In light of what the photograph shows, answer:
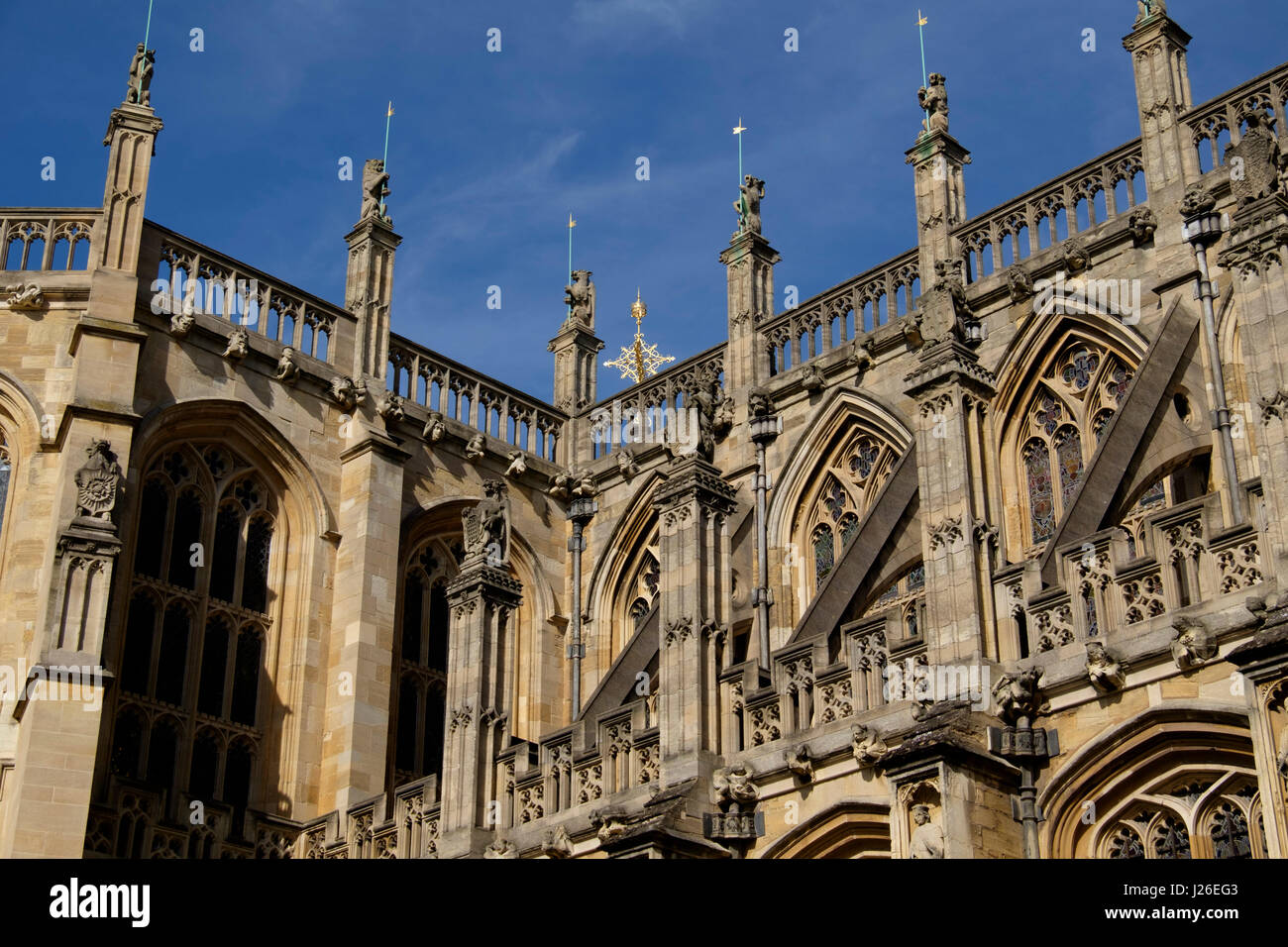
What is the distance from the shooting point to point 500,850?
751 inches

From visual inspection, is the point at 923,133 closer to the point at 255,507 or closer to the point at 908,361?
the point at 908,361

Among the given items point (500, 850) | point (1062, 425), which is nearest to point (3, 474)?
point (500, 850)

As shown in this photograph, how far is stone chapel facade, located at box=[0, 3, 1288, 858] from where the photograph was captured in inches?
586

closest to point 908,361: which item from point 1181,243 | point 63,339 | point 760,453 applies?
point 760,453

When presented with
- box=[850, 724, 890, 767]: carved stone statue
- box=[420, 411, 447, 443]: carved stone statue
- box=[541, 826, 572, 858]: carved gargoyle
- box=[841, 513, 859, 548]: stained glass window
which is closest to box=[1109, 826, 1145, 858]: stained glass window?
box=[850, 724, 890, 767]: carved stone statue

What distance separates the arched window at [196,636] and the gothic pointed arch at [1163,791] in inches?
424

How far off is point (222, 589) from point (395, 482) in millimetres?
2707

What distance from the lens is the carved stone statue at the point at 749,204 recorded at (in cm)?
2628

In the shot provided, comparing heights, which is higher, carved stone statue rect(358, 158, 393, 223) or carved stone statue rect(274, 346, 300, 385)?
carved stone statue rect(358, 158, 393, 223)

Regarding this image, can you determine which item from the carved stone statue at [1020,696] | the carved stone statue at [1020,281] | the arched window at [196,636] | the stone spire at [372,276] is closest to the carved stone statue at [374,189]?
the stone spire at [372,276]

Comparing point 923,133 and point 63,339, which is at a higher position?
point 923,133

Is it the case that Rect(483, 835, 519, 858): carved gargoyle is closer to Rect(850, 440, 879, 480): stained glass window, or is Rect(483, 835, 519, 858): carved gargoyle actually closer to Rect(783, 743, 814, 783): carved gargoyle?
Rect(783, 743, 814, 783): carved gargoyle

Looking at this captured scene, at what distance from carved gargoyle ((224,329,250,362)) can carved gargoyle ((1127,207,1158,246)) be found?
36.0 feet
